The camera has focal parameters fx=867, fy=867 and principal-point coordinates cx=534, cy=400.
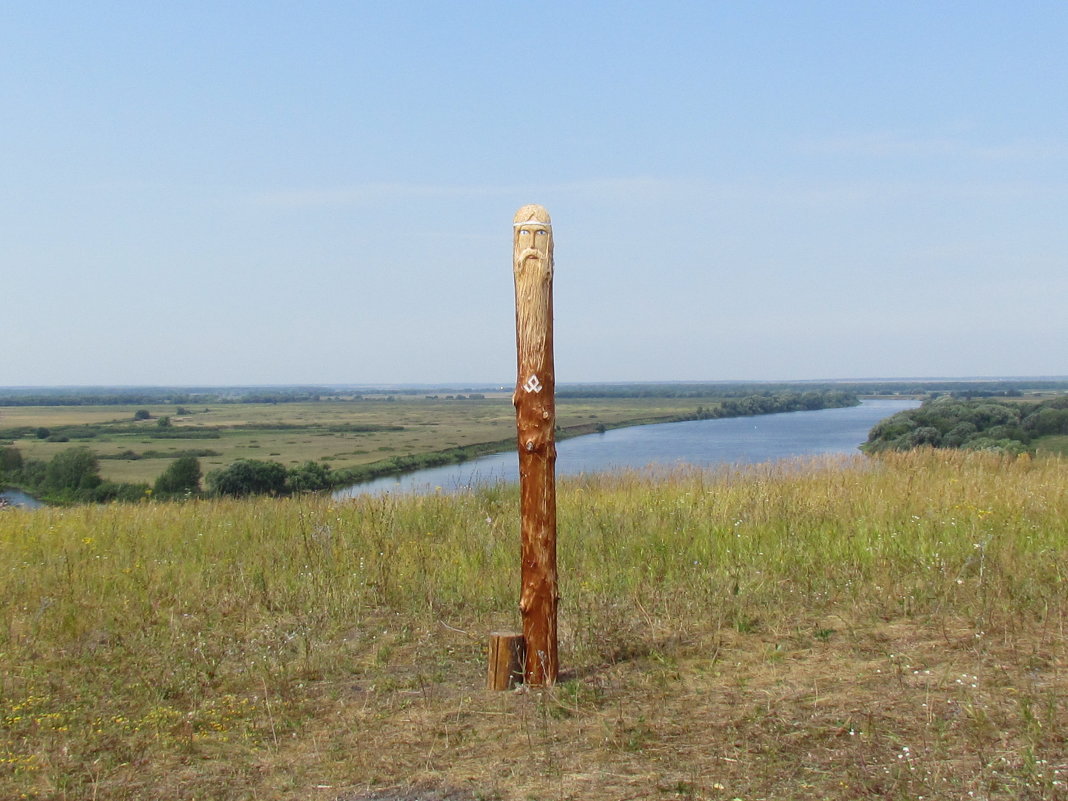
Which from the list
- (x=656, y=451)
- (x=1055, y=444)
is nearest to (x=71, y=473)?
(x=656, y=451)

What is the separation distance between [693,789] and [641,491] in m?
7.80

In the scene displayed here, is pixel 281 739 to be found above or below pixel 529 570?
below

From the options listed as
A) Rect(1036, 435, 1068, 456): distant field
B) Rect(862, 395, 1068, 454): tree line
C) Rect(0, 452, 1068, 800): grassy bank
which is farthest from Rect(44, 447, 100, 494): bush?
Rect(1036, 435, 1068, 456): distant field

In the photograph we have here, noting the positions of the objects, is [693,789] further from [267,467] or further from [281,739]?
[267,467]

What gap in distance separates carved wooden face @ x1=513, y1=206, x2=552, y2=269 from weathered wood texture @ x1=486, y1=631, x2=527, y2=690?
206cm

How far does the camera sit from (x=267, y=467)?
58.2 feet

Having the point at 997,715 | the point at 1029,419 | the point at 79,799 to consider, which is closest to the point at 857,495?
the point at 997,715

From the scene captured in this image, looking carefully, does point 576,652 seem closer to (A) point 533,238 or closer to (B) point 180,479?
(A) point 533,238

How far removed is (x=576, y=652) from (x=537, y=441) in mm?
1444

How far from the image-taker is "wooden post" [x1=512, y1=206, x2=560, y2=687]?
15.6 feet

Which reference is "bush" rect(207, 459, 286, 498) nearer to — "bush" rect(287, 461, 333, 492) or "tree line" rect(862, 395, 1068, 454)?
"bush" rect(287, 461, 333, 492)

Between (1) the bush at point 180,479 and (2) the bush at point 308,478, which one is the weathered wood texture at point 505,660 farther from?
(1) the bush at point 180,479

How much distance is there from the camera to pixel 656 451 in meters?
24.0

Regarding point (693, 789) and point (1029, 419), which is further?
point (1029, 419)
